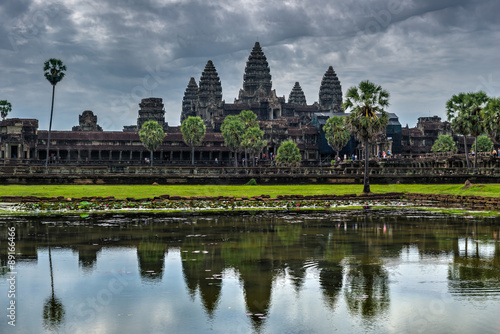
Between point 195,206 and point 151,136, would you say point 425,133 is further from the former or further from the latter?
point 195,206

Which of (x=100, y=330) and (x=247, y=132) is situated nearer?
(x=100, y=330)

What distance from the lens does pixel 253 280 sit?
14.7 metres

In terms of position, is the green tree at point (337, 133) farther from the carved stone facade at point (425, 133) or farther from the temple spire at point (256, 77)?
the temple spire at point (256, 77)

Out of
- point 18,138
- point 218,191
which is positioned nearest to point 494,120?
point 218,191

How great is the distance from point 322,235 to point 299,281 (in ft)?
28.8

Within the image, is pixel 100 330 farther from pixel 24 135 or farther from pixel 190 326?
pixel 24 135

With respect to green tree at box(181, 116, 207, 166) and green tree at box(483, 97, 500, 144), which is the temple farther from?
green tree at box(483, 97, 500, 144)

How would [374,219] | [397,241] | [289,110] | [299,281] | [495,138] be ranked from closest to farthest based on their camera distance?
[299,281] < [397,241] < [374,219] < [495,138] < [289,110]

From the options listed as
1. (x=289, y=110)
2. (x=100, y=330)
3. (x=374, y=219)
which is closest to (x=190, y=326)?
(x=100, y=330)

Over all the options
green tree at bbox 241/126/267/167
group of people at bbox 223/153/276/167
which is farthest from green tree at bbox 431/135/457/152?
green tree at bbox 241/126/267/167

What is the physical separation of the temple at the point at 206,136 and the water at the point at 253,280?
288ft

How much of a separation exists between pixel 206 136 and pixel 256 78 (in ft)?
215

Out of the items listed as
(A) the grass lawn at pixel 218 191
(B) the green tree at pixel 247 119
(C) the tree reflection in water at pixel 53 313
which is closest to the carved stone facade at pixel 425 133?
(B) the green tree at pixel 247 119

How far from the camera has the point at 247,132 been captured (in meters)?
110
